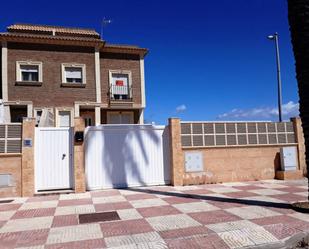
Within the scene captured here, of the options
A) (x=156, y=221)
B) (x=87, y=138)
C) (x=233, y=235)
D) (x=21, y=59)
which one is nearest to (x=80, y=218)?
(x=156, y=221)

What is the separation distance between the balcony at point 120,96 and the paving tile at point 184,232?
648 inches

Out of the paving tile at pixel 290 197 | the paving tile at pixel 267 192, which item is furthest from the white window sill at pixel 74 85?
the paving tile at pixel 290 197

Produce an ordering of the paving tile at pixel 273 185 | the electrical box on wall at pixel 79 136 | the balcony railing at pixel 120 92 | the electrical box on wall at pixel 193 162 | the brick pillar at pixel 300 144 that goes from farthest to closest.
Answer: the balcony railing at pixel 120 92 → the brick pillar at pixel 300 144 → the electrical box on wall at pixel 193 162 → the paving tile at pixel 273 185 → the electrical box on wall at pixel 79 136

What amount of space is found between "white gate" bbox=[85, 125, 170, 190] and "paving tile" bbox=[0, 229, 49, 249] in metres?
4.94

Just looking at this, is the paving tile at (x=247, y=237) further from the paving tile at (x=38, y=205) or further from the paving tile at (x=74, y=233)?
the paving tile at (x=38, y=205)

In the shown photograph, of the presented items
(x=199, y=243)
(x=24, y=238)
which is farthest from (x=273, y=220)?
(x=24, y=238)

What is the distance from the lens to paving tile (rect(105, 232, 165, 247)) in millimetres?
5421

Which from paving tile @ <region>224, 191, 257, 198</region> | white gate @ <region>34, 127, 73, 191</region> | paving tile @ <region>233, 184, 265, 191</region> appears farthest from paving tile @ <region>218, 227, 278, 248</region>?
white gate @ <region>34, 127, 73, 191</region>

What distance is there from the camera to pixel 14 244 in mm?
5465

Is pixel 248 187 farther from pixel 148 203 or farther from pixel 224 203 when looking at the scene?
pixel 148 203

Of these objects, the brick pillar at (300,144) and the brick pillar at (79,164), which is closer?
the brick pillar at (79,164)

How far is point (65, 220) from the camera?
23.0ft

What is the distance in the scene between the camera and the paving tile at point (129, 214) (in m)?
7.12

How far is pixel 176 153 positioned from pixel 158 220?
204 inches
